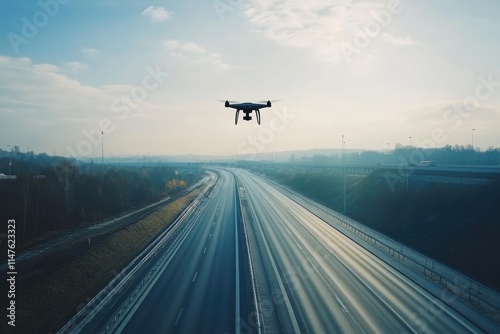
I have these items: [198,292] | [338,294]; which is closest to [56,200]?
[198,292]

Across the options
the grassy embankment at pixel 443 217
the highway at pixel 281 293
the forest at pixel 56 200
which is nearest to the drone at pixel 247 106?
the highway at pixel 281 293

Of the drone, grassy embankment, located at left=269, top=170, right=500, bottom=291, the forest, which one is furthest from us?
the forest

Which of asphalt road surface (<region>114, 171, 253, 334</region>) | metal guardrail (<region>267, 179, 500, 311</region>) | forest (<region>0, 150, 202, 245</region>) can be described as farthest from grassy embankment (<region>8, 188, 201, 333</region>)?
metal guardrail (<region>267, 179, 500, 311</region>)

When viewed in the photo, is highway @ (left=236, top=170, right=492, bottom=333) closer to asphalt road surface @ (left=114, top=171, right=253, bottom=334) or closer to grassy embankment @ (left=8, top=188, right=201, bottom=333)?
asphalt road surface @ (left=114, top=171, right=253, bottom=334)

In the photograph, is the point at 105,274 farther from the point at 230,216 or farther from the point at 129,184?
the point at 129,184

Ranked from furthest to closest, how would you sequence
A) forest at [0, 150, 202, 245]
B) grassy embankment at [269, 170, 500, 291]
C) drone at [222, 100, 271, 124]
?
forest at [0, 150, 202, 245]
grassy embankment at [269, 170, 500, 291]
drone at [222, 100, 271, 124]
